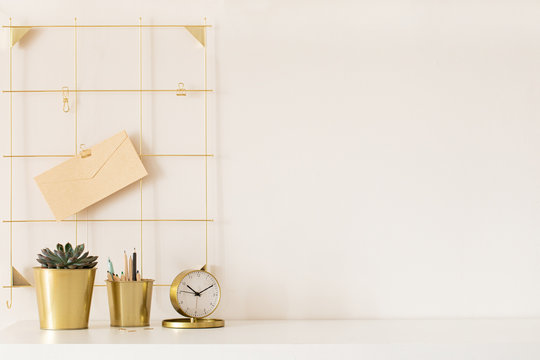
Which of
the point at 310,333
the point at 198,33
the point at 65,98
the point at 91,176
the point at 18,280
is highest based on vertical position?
the point at 198,33

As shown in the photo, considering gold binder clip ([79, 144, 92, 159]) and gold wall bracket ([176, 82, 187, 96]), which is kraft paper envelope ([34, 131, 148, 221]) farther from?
gold wall bracket ([176, 82, 187, 96])

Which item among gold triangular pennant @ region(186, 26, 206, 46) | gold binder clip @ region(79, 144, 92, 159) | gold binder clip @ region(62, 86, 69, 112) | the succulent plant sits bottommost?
the succulent plant

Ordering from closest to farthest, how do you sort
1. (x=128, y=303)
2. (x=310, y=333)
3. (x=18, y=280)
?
1. (x=310, y=333)
2. (x=128, y=303)
3. (x=18, y=280)

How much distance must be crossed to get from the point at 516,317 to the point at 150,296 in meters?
0.88

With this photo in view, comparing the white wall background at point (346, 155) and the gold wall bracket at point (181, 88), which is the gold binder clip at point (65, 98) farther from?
the gold wall bracket at point (181, 88)

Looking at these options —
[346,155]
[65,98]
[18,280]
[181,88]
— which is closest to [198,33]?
[181,88]

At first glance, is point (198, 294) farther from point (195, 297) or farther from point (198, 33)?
point (198, 33)

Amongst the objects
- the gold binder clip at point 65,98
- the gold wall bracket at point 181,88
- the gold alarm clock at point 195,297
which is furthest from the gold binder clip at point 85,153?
the gold alarm clock at point 195,297

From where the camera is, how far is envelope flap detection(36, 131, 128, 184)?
163cm

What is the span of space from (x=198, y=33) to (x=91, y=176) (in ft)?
1.44

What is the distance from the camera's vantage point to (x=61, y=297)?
1.45 meters

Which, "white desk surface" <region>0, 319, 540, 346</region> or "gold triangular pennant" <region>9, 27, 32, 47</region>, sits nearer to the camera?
"white desk surface" <region>0, 319, 540, 346</region>

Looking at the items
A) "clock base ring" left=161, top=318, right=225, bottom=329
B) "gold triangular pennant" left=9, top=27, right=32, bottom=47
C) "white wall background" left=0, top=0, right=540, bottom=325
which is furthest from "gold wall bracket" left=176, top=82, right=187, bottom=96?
"clock base ring" left=161, top=318, right=225, bottom=329

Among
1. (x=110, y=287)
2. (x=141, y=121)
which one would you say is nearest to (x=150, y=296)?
(x=110, y=287)
